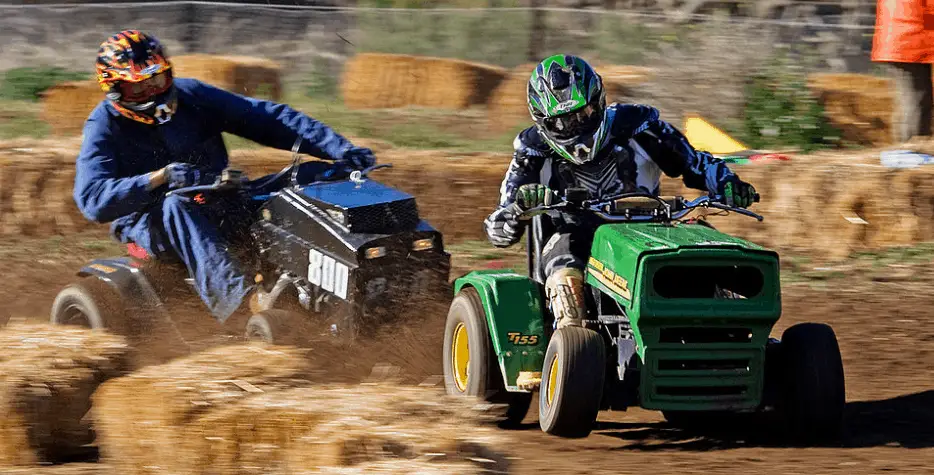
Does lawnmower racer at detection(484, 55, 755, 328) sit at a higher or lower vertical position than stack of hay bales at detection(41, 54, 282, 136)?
higher

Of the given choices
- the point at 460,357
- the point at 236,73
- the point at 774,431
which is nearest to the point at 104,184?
the point at 460,357

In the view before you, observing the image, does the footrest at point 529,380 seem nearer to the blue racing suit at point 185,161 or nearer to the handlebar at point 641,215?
the handlebar at point 641,215

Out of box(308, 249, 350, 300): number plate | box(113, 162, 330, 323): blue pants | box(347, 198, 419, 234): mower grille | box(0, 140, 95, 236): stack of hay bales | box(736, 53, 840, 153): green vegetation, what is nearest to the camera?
box(308, 249, 350, 300): number plate

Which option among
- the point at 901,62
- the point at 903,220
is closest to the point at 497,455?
the point at 903,220

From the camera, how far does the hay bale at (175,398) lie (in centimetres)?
A: 513

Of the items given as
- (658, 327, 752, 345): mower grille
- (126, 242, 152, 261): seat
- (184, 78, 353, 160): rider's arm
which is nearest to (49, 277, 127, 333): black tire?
(126, 242, 152, 261): seat

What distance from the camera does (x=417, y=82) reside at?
16797mm

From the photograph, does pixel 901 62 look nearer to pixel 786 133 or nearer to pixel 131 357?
pixel 786 133

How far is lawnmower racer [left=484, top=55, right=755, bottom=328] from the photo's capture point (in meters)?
6.51

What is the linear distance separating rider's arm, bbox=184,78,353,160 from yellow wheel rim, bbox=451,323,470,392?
5.29 ft

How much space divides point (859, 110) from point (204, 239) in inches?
320

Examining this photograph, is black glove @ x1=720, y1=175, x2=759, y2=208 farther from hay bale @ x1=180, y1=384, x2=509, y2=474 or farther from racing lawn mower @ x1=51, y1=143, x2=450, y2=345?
hay bale @ x1=180, y1=384, x2=509, y2=474

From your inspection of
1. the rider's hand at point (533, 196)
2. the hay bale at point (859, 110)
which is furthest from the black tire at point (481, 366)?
the hay bale at point (859, 110)

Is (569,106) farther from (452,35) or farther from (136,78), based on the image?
(452,35)
